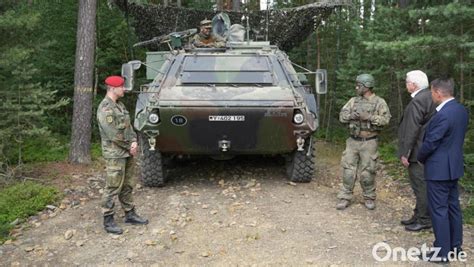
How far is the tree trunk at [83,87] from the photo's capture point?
30.6 feet

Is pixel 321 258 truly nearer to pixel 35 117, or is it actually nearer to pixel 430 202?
pixel 430 202

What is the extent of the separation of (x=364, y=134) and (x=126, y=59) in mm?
7185

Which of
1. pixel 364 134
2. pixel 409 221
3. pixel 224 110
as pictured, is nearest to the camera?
pixel 409 221

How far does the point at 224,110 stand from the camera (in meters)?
6.61

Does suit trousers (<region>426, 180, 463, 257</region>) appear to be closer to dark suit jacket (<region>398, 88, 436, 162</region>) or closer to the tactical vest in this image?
dark suit jacket (<region>398, 88, 436, 162</region>)

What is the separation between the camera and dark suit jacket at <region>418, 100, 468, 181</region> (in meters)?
4.46

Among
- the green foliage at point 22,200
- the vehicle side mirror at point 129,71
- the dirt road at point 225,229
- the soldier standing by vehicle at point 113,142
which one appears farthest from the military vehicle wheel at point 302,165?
the green foliage at point 22,200

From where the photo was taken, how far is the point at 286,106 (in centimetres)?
665

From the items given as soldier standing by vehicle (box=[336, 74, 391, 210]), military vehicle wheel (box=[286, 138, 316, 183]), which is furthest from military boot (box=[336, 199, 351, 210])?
military vehicle wheel (box=[286, 138, 316, 183])

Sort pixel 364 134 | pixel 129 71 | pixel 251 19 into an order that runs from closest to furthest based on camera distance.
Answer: pixel 364 134
pixel 129 71
pixel 251 19

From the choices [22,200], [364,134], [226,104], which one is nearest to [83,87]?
[22,200]

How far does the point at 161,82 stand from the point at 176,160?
2.15 meters

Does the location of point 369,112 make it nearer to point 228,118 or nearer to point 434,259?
point 228,118

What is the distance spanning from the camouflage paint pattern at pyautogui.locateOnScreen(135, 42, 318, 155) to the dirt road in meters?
0.71
